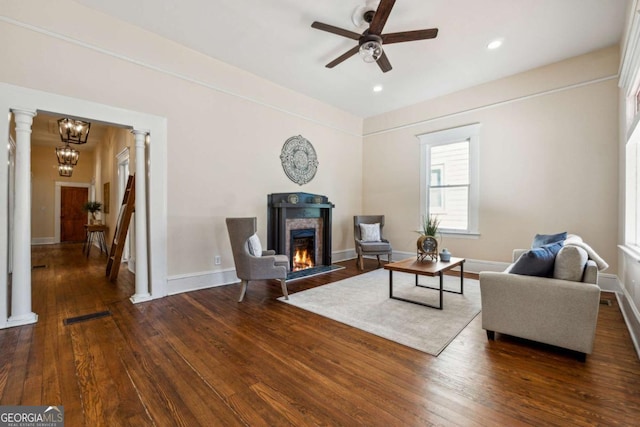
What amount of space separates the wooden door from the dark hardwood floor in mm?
8200

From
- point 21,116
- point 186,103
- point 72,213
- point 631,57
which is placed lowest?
point 72,213

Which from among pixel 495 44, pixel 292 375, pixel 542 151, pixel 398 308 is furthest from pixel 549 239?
pixel 292 375

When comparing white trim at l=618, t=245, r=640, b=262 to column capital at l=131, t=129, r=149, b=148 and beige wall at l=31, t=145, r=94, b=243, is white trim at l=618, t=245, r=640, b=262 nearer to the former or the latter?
column capital at l=131, t=129, r=149, b=148

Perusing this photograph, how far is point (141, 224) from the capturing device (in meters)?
3.51

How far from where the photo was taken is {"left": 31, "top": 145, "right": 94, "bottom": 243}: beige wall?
858 cm

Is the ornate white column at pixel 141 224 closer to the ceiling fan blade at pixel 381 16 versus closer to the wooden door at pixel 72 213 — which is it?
the ceiling fan blade at pixel 381 16

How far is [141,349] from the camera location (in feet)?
7.41

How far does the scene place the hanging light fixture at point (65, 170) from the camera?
8795 mm

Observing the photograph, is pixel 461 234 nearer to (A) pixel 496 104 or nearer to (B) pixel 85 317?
(A) pixel 496 104

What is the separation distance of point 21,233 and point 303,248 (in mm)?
3705

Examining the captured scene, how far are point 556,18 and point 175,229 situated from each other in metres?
5.33

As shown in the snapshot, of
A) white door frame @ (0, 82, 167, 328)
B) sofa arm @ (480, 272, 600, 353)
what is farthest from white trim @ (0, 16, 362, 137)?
sofa arm @ (480, 272, 600, 353)

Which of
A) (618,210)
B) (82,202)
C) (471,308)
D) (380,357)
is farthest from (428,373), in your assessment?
(82,202)

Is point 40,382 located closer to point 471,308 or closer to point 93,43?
point 93,43
